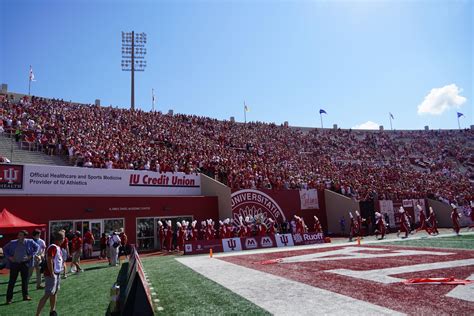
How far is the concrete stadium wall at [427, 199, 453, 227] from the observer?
116 ft

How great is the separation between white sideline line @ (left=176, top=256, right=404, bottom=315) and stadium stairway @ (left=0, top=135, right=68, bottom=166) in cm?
1467

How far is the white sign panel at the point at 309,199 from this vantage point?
31938 mm

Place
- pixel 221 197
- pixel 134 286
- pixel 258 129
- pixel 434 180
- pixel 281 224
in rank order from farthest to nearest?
pixel 258 129 → pixel 434 180 → pixel 281 224 → pixel 221 197 → pixel 134 286

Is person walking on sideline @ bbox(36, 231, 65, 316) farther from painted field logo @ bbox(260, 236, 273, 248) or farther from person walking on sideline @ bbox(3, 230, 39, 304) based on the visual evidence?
painted field logo @ bbox(260, 236, 273, 248)

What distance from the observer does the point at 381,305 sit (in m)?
7.29

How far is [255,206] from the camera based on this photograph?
1123 inches

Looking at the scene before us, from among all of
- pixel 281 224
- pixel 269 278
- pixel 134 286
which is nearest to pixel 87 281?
pixel 269 278

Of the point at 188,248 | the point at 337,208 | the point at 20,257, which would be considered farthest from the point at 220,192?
the point at 20,257

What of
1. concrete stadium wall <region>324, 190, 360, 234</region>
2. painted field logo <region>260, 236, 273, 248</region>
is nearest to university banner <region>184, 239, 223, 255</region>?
painted field logo <region>260, 236, 273, 248</region>

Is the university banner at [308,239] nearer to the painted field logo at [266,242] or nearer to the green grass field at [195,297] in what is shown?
the painted field logo at [266,242]

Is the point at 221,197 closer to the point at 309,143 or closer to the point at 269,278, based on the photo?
the point at 269,278

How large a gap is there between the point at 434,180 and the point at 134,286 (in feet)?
146

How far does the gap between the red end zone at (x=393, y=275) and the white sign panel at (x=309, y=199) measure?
52.5ft

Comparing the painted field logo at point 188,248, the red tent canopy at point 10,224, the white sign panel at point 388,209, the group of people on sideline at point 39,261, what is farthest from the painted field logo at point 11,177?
the white sign panel at point 388,209
